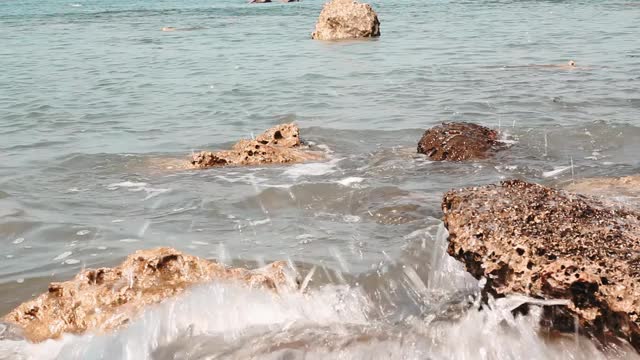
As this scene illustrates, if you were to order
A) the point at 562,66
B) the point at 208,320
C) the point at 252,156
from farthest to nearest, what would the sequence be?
the point at 562,66 < the point at 252,156 < the point at 208,320

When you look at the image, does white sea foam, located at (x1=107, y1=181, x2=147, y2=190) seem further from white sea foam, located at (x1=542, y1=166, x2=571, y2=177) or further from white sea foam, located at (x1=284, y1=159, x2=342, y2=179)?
white sea foam, located at (x1=542, y1=166, x2=571, y2=177)

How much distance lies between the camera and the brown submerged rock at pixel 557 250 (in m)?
3.46

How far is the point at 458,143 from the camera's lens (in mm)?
8109

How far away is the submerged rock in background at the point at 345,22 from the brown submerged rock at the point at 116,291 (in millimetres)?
20490

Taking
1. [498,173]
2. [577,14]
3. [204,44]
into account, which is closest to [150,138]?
[498,173]

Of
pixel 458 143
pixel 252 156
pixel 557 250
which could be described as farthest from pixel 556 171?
pixel 557 250

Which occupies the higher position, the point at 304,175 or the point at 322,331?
the point at 322,331

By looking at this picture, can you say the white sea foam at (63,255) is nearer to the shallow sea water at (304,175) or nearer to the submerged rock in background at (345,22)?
the shallow sea water at (304,175)

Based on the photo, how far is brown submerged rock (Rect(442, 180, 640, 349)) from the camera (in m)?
3.46

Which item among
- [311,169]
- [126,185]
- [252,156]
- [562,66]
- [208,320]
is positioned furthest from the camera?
[562,66]

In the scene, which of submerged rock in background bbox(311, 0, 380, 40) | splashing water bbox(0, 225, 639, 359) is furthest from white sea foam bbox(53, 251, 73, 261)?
submerged rock in background bbox(311, 0, 380, 40)

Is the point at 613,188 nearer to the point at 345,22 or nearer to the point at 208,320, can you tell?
the point at 208,320

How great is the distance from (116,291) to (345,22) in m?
21.3

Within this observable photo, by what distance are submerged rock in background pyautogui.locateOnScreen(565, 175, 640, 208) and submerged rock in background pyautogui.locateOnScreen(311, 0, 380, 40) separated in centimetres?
1816
